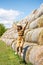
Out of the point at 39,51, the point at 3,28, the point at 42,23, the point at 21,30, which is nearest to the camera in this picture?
the point at 39,51

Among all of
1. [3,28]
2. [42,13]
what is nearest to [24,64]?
[42,13]

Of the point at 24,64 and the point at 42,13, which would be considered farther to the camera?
the point at 42,13

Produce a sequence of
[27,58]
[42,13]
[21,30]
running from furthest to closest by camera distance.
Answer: [42,13], [21,30], [27,58]

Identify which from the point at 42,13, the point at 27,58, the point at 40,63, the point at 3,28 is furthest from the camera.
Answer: the point at 3,28

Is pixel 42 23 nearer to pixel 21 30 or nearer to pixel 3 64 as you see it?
pixel 21 30

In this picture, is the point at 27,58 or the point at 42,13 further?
the point at 42,13

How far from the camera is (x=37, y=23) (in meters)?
15.0

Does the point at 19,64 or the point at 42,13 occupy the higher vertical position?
the point at 42,13

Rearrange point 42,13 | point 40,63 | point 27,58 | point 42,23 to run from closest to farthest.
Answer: point 40,63 < point 27,58 < point 42,23 < point 42,13

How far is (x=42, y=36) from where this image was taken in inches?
456

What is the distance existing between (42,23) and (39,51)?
535 centimetres

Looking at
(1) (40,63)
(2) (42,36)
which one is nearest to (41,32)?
(2) (42,36)

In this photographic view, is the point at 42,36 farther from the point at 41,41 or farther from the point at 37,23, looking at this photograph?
the point at 37,23

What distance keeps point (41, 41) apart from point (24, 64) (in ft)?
5.05
